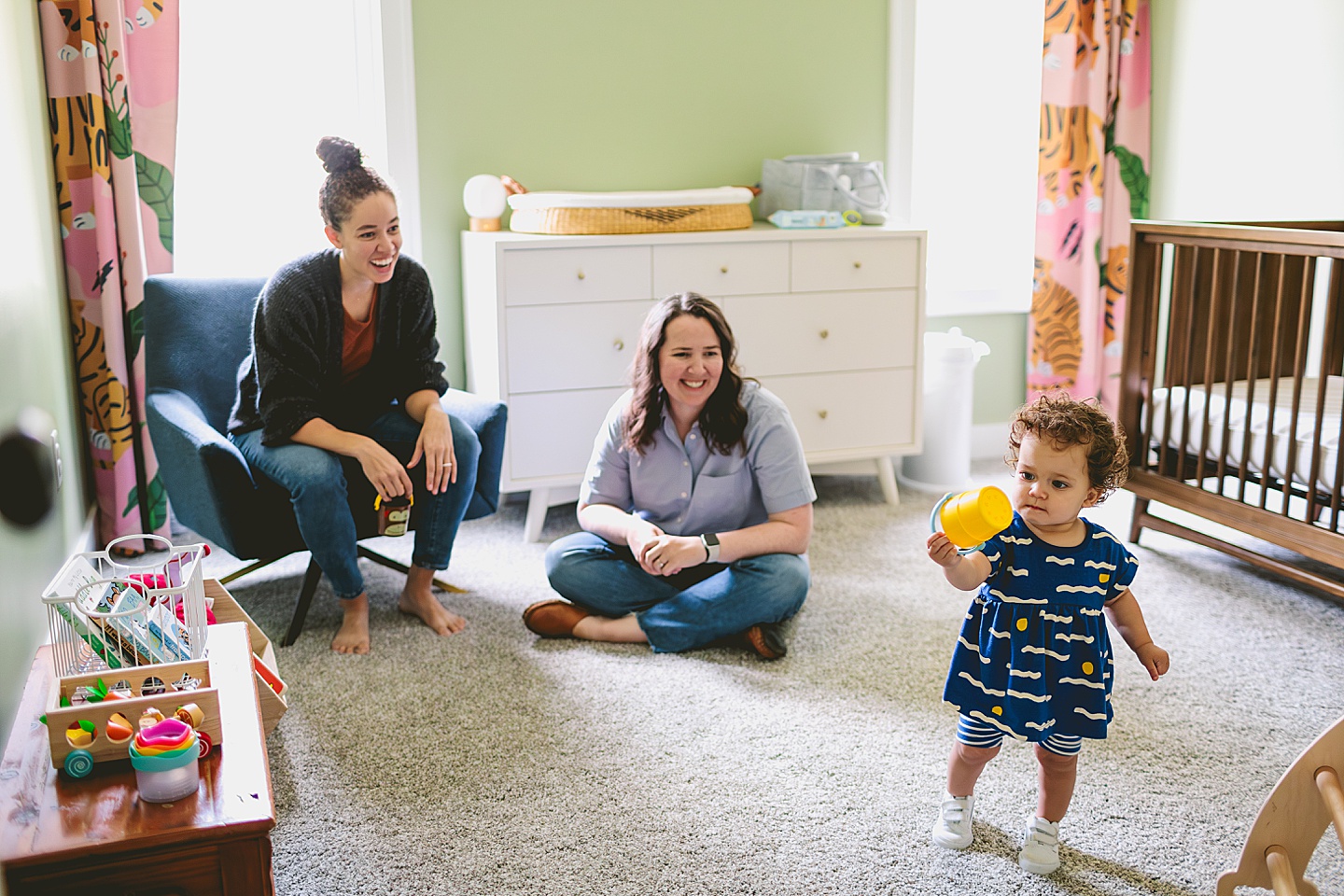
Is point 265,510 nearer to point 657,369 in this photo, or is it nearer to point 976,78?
point 657,369

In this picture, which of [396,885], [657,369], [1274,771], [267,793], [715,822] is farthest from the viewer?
[657,369]

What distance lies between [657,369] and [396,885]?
3.58ft

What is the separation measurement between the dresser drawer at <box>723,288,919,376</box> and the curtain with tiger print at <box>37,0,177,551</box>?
1489mm

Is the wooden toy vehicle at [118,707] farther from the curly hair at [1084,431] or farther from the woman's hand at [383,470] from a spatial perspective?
the curly hair at [1084,431]

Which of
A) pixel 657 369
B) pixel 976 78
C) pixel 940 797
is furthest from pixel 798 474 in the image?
pixel 976 78

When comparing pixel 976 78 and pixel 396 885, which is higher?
pixel 976 78

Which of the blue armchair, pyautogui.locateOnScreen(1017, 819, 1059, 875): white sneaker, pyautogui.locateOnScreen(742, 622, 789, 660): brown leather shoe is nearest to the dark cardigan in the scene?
the blue armchair

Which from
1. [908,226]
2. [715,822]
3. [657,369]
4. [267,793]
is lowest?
[715,822]

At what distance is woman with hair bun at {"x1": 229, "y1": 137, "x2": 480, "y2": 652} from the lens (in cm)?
223

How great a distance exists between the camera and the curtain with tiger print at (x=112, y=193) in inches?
105

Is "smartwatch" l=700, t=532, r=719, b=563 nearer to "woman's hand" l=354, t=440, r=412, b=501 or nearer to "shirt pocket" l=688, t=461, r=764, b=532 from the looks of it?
"shirt pocket" l=688, t=461, r=764, b=532

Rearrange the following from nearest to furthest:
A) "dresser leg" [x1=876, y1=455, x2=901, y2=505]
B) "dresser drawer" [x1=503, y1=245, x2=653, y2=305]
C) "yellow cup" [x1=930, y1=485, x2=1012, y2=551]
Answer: "yellow cup" [x1=930, y1=485, x2=1012, y2=551], "dresser drawer" [x1=503, y1=245, x2=653, y2=305], "dresser leg" [x1=876, y1=455, x2=901, y2=505]

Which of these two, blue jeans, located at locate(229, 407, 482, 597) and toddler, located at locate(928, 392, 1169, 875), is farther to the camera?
blue jeans, located at locate(229, 407, 482, 597)

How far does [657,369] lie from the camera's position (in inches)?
89.2
